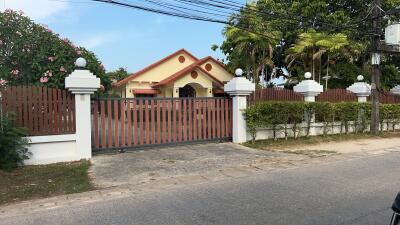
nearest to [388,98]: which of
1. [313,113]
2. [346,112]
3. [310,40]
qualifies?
[346,112]

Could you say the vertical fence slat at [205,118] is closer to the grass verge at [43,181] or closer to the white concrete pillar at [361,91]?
the grass verge at [43,181]

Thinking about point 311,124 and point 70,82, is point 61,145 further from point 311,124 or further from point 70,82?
point 311,124

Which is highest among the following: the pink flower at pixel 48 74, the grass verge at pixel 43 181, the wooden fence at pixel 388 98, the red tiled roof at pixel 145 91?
the red tiled roof at pixel 145 91

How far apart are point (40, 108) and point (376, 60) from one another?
12.3m

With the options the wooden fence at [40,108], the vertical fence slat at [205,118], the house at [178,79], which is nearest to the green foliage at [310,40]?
the house at [178,79]

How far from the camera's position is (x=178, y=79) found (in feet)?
Answer: 70.4

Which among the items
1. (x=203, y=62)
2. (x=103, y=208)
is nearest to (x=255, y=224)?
(x=103, y=208)

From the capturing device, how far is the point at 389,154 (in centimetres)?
1002

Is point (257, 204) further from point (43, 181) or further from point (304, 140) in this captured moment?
point (304, 140)

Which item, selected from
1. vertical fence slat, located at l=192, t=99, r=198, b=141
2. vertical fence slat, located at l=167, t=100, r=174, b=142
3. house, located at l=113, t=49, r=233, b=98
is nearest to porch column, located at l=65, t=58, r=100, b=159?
vertical fence slat, located at l=167, t=100, r=174, b=142

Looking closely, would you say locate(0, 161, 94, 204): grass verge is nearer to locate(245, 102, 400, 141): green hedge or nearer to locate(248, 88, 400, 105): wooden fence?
locate(245, 102, 400, 141): green hedge

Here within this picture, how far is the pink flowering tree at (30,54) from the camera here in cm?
930

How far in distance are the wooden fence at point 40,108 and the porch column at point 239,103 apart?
5.02 m

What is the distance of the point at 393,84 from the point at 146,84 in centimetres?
1612
